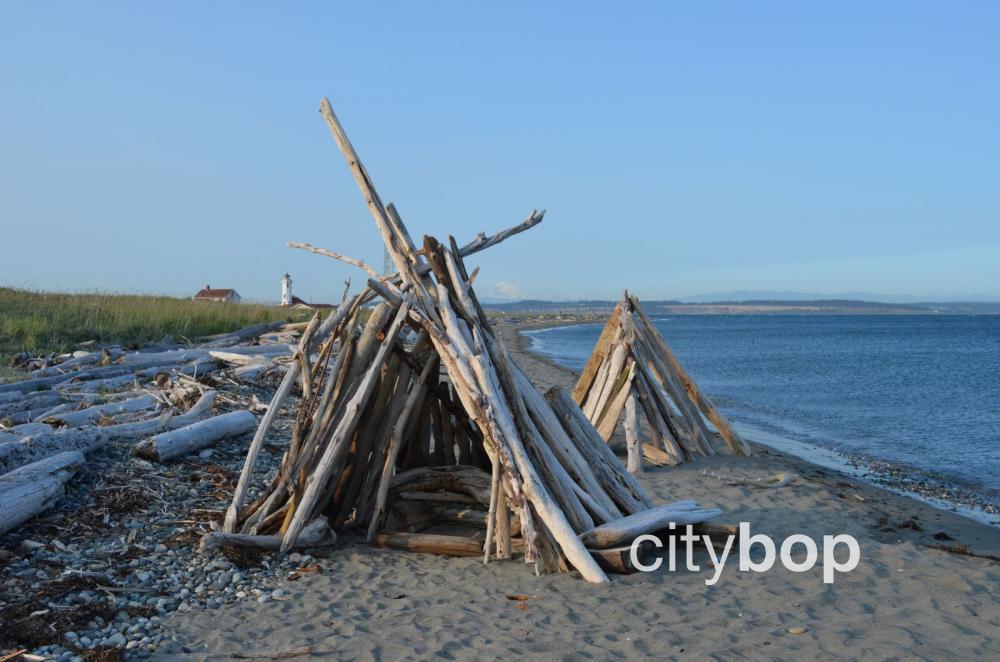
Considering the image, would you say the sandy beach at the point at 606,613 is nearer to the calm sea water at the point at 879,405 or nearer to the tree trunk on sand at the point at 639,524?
the tree trunk on sand at the point at 639,524

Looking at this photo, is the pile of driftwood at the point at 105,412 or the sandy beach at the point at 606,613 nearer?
the sandy beach at the point at 606,613

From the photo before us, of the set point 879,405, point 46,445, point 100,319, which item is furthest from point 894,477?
point 100,319

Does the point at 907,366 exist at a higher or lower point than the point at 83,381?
lower

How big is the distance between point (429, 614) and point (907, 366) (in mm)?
33034

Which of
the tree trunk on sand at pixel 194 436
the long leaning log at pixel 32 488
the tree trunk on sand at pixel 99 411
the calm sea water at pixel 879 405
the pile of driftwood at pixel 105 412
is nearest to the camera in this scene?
the long leaning log at pixel 32 488

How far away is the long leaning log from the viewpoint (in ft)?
16.1

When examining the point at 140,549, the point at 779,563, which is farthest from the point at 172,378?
the point at 779,563

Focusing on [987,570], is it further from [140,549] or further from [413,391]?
[140,549]

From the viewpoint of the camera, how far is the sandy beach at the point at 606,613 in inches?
154

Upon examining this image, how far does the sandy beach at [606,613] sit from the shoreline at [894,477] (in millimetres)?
3390

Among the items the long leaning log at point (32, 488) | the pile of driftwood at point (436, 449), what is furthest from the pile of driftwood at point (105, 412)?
the pile of driftwood at point (436, 449)

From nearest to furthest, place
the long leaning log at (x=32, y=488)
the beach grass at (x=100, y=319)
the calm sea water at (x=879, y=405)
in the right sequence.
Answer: the long leaning log at (x=32, y=488) → the calm sea water at (x=879, y=405) → the beach grass at (x=100, y=319)

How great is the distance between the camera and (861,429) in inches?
596
